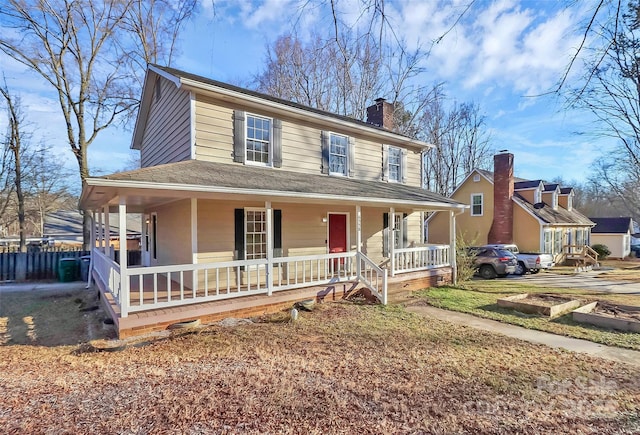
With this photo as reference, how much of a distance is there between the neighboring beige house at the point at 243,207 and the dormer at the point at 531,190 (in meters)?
13.5

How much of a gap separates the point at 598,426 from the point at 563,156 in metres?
13.1

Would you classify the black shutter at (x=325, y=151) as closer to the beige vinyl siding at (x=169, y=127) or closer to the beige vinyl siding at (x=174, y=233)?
the beige vinyl siding at (x=169, y=127)

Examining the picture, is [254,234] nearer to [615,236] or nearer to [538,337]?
[538,337]

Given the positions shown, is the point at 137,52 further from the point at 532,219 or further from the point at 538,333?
the point at 532,219

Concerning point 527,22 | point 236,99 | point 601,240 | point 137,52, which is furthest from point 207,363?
point 601,240

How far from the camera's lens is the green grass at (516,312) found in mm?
6547

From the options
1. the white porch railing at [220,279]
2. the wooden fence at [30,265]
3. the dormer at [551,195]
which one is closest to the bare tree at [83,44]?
the wooden fence at [30,265]

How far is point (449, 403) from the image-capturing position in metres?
3.90

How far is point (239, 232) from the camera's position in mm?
9297

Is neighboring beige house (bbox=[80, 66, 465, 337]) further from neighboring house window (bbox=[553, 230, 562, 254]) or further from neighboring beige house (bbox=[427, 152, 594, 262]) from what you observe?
neighboring house window (bbox=[553, 230, 562, 254])

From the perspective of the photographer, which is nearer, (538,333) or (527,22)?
(527,22)

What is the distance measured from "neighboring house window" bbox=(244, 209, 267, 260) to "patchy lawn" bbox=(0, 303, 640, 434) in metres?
3.45

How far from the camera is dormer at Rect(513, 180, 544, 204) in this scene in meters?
22.5

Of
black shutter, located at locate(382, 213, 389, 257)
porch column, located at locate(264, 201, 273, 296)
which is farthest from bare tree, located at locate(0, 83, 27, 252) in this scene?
black shutter, located at locate(382, 213, 389, 257)
